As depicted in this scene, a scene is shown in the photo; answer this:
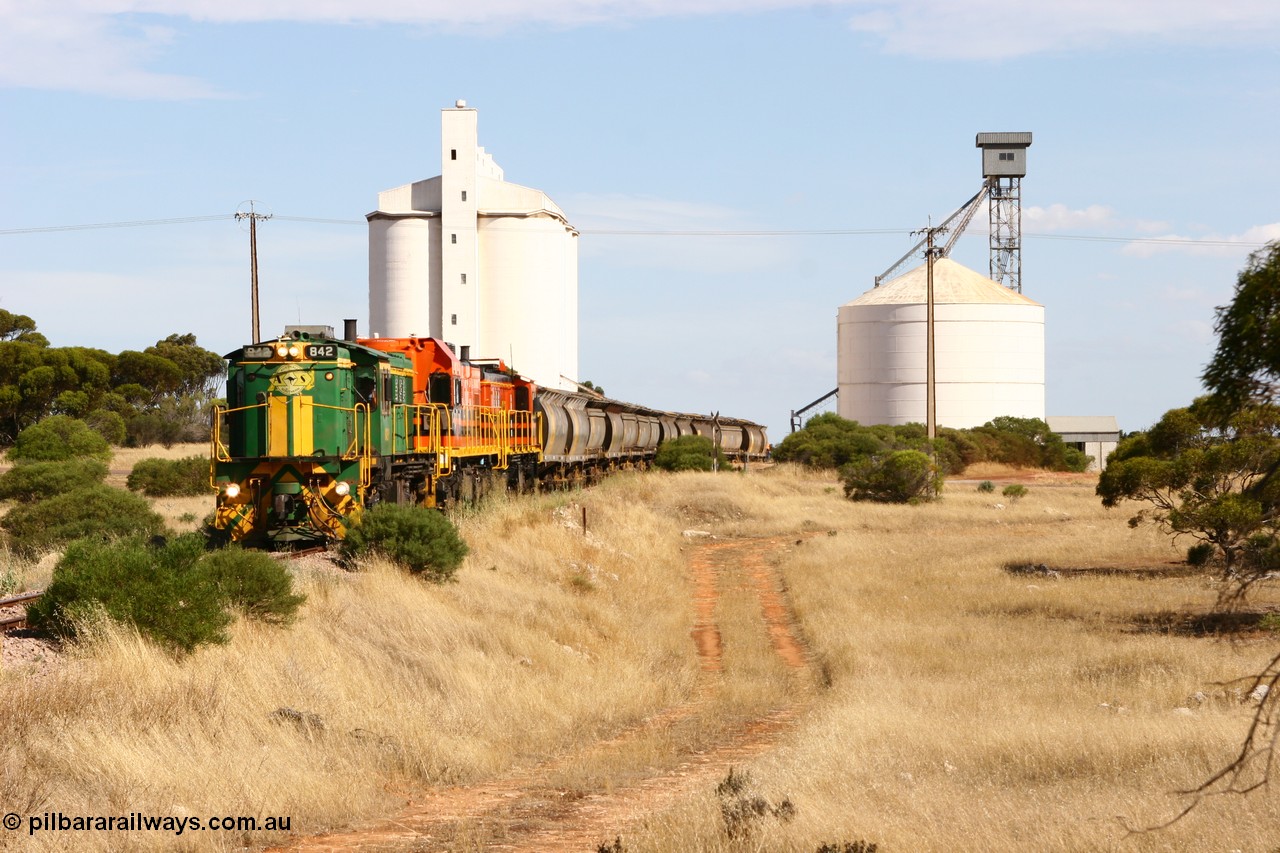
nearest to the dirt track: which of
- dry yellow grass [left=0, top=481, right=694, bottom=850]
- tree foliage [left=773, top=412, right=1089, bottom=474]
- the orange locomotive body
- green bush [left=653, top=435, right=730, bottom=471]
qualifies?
dry yellow grass [left=0, top=481, right=694, bottom=850]

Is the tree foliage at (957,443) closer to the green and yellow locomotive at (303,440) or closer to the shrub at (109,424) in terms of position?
the shrub at (109,424)

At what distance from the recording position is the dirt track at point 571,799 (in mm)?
9164

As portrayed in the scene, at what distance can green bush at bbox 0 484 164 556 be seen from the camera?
2738cm

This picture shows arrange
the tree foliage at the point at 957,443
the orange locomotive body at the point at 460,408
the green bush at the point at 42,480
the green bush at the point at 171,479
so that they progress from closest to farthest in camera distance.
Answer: the orange locomotive body at the point at 460,408, the green bush at the point at 42,480, the green bush at the point at 171,479, the tree foliage at the point at 957,443

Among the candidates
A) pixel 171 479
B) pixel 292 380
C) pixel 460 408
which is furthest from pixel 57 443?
pixel 292 380

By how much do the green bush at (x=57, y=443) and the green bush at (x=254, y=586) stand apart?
4074cm

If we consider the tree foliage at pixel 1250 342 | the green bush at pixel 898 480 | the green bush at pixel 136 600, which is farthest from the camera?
the green bush at pixel 898 480

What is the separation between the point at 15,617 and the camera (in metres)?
13.7

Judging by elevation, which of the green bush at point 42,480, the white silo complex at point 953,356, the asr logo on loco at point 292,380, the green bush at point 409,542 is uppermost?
the white silo complex at point 953,356

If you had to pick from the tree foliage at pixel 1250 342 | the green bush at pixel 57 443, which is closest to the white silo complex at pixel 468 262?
the green bush at pixel 57 443

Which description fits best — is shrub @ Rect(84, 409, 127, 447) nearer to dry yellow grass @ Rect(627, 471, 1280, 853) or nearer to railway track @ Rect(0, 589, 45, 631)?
dry yellow grass @ Rect(627, 471, 1280, 853)

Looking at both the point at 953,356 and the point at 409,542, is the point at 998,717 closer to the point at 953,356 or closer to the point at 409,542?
the point at 409,542

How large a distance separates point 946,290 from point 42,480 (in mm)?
64680

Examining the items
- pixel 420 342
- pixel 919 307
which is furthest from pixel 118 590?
pixel 919 307
